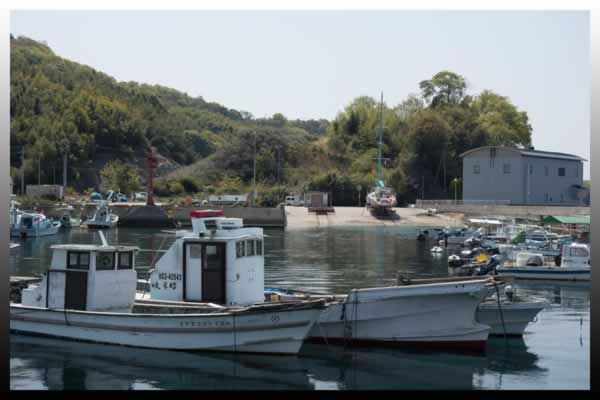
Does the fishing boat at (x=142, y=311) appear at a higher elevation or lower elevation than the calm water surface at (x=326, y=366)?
higher

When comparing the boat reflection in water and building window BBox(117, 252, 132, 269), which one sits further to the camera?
building window BBox(117, 252, 132, 269)

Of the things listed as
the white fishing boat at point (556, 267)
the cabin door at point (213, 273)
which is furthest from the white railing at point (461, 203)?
the cabin door at point (213, 273)

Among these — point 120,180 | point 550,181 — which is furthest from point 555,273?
point 120,180

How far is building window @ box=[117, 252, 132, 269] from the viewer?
2270cm

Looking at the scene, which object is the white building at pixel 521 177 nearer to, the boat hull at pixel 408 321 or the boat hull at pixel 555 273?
the boat hull at pixel 555 273

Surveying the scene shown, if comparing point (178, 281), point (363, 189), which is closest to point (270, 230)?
point (363, 189)

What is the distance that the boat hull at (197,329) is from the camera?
2058cm

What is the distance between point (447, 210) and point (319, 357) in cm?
6690

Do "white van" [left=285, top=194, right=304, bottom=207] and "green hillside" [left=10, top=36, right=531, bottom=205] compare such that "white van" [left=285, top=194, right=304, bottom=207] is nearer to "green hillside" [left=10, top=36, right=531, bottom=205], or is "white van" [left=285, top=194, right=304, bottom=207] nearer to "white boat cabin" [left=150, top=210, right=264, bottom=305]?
"green hillside" [left=10, top=36, right=531, bottom=205]

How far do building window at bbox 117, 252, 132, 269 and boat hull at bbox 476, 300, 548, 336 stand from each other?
1054 centimetres

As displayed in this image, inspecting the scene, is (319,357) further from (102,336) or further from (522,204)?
(522,204)

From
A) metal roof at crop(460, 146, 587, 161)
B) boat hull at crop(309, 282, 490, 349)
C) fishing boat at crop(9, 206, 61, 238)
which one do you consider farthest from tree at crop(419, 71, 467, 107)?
boat hull at crop(309, 282, 490, 349)

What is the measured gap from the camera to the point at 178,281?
22.6 metres

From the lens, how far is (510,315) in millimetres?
24484
